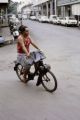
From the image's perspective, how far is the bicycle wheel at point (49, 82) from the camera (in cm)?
889

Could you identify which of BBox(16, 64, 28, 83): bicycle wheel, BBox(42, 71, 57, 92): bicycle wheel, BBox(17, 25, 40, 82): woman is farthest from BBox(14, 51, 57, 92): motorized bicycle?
BBox(16, 64, 28, 83): bicycle wheel

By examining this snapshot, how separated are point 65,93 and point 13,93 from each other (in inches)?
50.6

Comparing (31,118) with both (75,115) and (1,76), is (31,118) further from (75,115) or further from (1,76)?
(1,76)

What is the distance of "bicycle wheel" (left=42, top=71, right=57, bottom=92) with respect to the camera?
8.89 meters

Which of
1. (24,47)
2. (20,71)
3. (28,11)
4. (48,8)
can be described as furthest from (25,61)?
(28,11)

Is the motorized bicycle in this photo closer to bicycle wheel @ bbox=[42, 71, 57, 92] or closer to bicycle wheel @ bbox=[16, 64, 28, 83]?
bicycle wheel @ bbox=[42, 71, 57, 92]

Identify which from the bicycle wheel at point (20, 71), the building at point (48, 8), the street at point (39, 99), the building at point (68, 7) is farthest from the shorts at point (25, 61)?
the building at point (48, 8)

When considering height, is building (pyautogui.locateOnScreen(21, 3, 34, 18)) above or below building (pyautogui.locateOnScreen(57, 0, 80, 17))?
below

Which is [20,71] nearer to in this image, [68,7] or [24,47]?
[24,47]

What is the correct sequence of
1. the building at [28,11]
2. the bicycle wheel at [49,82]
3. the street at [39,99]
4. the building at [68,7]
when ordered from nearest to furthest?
the street at [39,99], the bicycle wheel at [49,82], the building at [68,7], the building at [28,11]

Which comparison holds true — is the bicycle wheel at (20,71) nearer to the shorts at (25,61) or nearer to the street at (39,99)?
the street at (39,99)

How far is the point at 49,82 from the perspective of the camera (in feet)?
29.7

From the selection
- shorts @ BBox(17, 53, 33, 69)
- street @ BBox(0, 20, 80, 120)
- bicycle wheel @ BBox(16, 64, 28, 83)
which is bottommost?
street @ BBox(0, 20, 80, 120)

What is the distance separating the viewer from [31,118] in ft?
22.6
